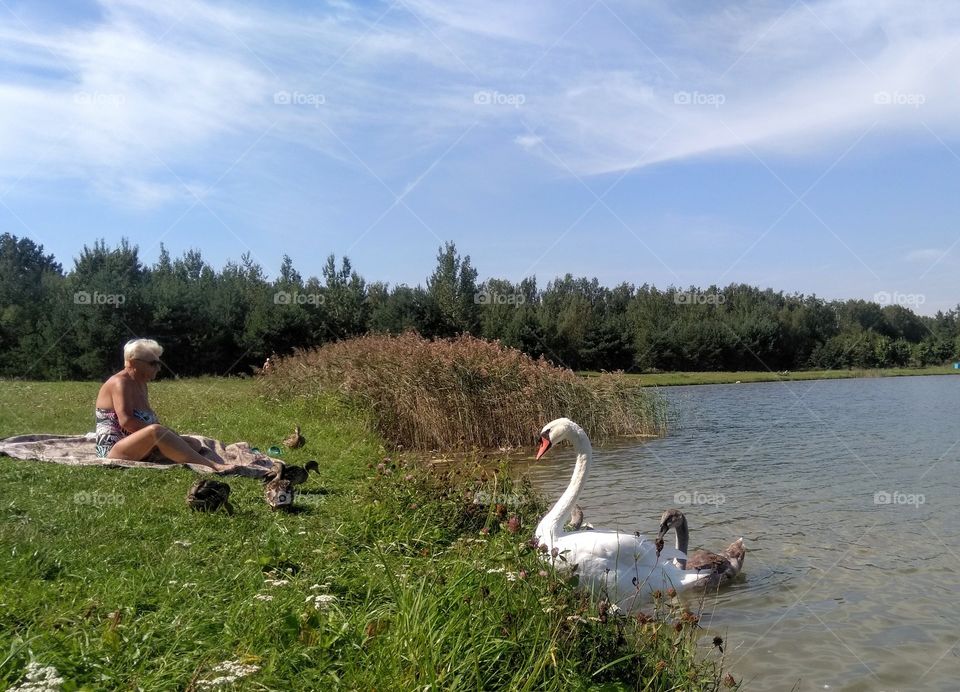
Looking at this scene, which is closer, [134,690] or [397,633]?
[134,690]

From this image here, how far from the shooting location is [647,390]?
2214 centimetres

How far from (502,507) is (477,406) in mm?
12414

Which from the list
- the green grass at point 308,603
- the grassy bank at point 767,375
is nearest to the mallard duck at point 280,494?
the green grass at point 308,603

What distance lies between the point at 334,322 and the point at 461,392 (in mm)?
25013

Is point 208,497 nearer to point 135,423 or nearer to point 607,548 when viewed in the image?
point 135,423

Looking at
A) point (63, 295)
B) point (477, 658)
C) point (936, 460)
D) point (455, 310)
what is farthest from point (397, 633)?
point (455, 310)

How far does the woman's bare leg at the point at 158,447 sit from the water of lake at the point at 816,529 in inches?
204

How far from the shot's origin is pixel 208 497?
22.4 feet

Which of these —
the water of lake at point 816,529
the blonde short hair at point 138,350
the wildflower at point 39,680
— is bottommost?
the water of lake at point 816,529

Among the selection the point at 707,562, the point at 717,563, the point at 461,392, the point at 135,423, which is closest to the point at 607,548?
the point at 707,562

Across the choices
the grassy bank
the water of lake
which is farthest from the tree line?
the water of lake

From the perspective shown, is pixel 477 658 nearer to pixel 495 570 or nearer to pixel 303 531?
pixel 495 570

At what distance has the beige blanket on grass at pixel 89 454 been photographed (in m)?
8.83

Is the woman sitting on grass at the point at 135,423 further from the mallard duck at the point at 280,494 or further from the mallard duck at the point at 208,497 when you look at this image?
the mallard duck at the point at 208,497
